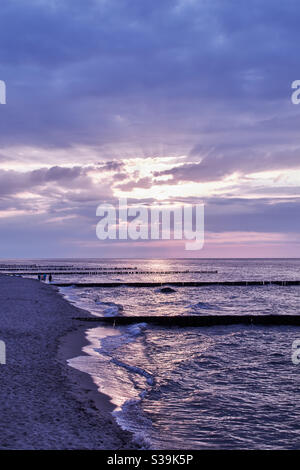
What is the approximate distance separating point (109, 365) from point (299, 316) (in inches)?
863

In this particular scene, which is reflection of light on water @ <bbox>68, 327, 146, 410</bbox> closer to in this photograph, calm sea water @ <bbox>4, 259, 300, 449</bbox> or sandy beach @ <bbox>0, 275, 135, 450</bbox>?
calm sea water @ <bbox>4, 259, 300, 449</bbox>

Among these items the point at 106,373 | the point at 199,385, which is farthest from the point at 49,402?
the point at 199,385

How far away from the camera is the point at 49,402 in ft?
36.6

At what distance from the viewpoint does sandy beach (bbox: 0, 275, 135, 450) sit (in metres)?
8.82

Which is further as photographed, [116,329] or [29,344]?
[116,329]

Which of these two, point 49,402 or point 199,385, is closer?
point 49,402

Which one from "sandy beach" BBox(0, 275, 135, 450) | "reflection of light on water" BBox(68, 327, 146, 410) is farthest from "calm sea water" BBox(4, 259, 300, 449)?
"sandy beach" BBox(0, 275, 135, 450)

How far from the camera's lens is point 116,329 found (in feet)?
92.7

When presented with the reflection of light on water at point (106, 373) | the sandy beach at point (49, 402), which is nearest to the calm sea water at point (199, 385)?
the reflection of light on water at point (106, 373)

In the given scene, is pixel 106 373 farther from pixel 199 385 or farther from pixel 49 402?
pixel 49 402
